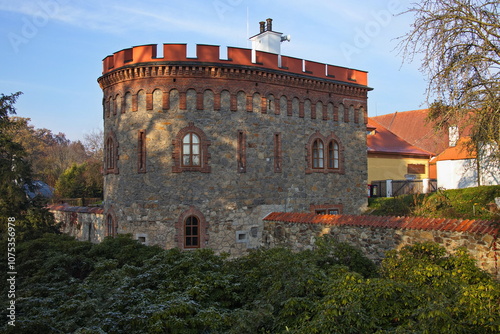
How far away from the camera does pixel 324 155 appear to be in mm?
17016

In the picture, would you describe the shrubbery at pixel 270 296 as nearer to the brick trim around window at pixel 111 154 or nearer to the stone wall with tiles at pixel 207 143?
the stone wall with tiles at pixel 207 143

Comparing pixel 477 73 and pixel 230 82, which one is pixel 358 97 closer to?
pixel 230 82

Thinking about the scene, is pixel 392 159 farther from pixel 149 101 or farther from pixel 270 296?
pixel 270 296

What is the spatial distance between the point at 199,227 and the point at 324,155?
6.29 meters

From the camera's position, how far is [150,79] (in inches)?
570

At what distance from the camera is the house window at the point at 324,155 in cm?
1666

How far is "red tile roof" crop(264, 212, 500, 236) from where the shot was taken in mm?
8219

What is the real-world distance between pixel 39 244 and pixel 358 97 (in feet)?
45.8

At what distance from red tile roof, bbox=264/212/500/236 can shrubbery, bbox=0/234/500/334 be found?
112 cm

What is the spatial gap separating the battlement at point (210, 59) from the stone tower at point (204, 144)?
0.04 m

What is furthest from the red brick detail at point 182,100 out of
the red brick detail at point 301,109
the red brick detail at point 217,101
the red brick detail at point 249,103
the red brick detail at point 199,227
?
the red brick detail at point 301,109

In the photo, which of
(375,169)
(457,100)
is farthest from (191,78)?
(375,169)

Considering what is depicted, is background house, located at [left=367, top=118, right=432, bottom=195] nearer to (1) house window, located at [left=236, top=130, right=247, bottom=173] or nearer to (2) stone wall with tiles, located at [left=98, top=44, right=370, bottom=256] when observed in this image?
(2) stone wall with tiles, located at [left=98, top=44, right=370, bottom=256]

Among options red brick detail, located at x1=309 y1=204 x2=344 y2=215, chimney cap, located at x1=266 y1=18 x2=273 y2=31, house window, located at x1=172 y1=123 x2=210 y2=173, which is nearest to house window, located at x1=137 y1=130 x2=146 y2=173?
house window, located at x1=172 y1=123 x2=210 y2=173
